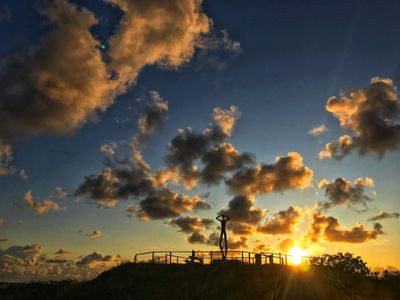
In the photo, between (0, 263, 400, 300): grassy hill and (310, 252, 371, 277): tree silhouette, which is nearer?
(0, 263, 400, 300): grassy hill

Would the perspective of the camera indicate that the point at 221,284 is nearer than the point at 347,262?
Yes

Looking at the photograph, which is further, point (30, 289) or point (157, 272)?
point (30, 289)

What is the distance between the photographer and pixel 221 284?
35469 millimetres

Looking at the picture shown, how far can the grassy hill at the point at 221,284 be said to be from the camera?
29.9 meters

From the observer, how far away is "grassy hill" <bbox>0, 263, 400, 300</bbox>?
98.1 feet

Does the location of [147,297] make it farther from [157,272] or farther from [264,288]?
[264,288]

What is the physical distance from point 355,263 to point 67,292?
60934mm

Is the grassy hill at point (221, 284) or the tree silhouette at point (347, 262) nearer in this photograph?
the grassy hill at point (221, 284)

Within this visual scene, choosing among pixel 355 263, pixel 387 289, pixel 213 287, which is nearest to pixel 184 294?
pixel 213 287

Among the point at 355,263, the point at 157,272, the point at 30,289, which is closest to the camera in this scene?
the point at 157,272

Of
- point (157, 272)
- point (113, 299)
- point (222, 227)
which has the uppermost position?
point (222, 227)

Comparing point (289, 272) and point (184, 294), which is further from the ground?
point (289, 272)

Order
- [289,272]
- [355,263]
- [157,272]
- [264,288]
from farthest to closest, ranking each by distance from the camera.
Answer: [355,263] → [157,272] → [289,272] → [264,288]

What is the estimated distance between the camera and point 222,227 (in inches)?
1526
